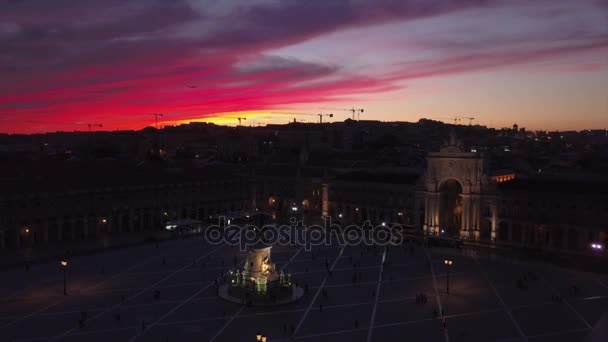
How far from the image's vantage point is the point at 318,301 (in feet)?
128

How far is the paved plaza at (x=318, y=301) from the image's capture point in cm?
3262

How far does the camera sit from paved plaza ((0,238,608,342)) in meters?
32.6

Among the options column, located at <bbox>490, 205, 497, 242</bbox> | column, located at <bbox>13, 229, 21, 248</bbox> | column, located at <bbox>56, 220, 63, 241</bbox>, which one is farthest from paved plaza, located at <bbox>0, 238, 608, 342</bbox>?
column, located at <bbox>56, 220, 63, 241</bbox>

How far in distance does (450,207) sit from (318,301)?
104 ft

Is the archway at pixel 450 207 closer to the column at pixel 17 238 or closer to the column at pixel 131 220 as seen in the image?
the column at pixel 131 220

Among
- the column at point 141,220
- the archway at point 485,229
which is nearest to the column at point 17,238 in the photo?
the column at point 141,220

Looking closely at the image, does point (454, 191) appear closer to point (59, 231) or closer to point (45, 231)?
point (59, 231)

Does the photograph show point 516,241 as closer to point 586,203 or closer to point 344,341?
point 586,203

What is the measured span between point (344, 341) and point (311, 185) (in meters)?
49.2

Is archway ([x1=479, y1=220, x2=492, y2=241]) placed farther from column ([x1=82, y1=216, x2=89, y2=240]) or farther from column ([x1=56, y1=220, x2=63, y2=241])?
column ([x1=56, y1=220, x2=63, y2=241])

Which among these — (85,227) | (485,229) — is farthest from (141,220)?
(485,229)

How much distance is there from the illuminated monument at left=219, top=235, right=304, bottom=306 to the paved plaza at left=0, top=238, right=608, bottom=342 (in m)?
0.96

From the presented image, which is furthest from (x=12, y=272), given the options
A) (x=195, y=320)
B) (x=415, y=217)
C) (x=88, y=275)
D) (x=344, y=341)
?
(x=415, y=217)

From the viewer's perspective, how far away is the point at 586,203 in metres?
53.3
